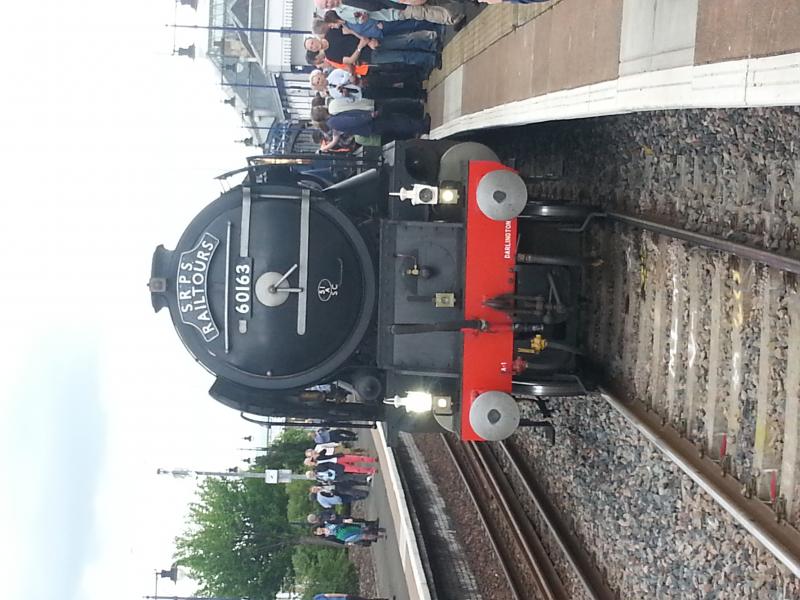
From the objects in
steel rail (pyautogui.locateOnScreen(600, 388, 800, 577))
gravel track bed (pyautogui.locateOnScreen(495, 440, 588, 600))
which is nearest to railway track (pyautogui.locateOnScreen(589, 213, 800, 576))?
steel rail (pyautogui.locateOnScreen(600, 388, 800, 577))

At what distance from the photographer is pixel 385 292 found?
6070mm

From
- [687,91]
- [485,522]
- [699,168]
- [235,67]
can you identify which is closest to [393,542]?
[485,522]

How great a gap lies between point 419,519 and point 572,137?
573 centimetres

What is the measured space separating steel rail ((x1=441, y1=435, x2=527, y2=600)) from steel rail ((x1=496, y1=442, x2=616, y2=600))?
755mm

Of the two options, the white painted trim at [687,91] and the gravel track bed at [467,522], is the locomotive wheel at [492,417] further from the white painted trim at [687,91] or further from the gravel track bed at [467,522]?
the gravel track bed at [467,522]

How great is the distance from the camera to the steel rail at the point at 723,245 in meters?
3.95

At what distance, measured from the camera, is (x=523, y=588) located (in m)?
7.32

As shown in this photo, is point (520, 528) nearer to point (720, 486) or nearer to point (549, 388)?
point (549, 388)

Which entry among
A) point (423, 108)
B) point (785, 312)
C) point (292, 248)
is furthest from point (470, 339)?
point (423, 108)

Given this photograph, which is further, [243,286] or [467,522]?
[467,522]

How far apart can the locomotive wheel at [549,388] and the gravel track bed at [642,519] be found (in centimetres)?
35

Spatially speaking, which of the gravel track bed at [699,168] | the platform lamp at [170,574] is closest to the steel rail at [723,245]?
the gravel track bed at [699,168]

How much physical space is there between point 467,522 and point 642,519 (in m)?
3.97

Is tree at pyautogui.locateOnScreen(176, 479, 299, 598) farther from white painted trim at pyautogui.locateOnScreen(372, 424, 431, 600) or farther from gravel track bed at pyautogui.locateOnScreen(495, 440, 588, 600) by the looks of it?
gravel track bed at pyautogui.locateOnScreen(495, 440, 588, 600)
